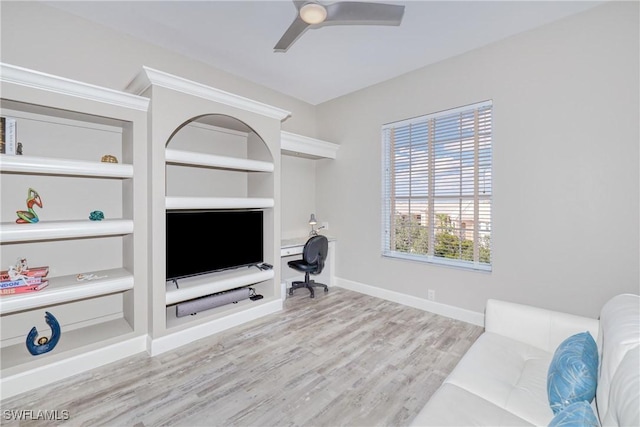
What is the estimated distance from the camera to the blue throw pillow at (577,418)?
0.98m

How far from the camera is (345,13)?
214 centimetres

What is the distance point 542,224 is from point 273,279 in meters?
2.95

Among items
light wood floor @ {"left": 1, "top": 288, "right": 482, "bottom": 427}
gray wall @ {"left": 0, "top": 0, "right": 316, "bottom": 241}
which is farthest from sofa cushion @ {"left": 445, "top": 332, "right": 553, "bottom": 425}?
gray wall @ {"left": 0, "top": 0, "right": 316, "bottom": 241}

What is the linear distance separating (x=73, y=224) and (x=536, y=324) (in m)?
3.54

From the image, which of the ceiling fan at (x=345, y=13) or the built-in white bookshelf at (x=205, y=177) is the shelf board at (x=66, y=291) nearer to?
the built-in white bookshelf at (x=205, y=177)

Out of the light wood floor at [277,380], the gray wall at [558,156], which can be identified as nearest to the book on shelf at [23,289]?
the light wood floor at [277,380]

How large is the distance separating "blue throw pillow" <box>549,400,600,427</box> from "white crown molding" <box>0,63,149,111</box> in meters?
3.36

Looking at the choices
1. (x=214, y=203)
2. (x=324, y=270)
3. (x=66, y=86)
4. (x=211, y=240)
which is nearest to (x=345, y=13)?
(x=214, y=203)

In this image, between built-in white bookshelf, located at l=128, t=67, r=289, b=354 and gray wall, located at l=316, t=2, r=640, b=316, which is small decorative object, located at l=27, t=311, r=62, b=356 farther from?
gray wall, located at l=316, t=2, r=640, b=316

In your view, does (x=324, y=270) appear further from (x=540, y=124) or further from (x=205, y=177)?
(x=540, y=124)

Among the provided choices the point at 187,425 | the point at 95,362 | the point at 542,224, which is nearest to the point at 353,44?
the point at 542,224

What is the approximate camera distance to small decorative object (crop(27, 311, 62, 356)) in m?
2.17

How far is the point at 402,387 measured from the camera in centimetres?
213

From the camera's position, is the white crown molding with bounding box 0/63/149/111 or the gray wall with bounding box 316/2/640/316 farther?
the gray wall with bounding box 316/2/640/316
